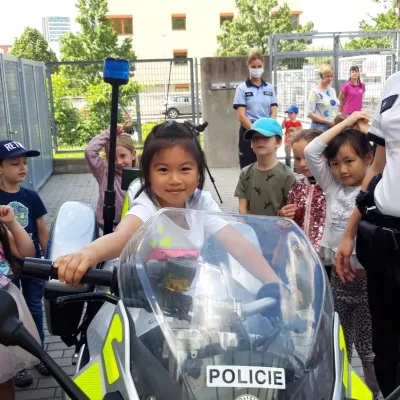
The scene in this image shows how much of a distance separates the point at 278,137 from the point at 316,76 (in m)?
7.55

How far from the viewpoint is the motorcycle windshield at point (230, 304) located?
126 centimetres

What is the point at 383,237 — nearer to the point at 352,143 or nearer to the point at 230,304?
the point at 352,143

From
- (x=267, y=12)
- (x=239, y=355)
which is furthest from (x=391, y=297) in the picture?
(x=267, y=12)

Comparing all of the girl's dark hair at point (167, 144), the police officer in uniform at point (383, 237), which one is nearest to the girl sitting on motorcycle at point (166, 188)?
the girl's dark hair at point (167, 144)

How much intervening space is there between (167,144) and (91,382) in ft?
3.27

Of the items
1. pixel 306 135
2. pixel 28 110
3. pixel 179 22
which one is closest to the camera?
pixel 306 135

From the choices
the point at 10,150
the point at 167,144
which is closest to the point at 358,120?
A: the point at 167,144

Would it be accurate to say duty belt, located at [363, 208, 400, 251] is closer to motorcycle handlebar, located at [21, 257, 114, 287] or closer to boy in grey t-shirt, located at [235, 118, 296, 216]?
motorcycle handlebar, located at [21, 257, 114, 287]

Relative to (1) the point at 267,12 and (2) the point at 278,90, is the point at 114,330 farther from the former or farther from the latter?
(1) the point at 267,12

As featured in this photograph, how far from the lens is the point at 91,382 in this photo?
1.44m

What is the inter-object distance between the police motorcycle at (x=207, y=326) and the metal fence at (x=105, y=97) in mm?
9443

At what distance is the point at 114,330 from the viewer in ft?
4.83

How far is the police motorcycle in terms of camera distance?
1.26 m

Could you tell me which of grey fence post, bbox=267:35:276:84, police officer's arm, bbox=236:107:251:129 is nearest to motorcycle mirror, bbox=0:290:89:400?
police officer's arm, bbox=236:107:251:129
